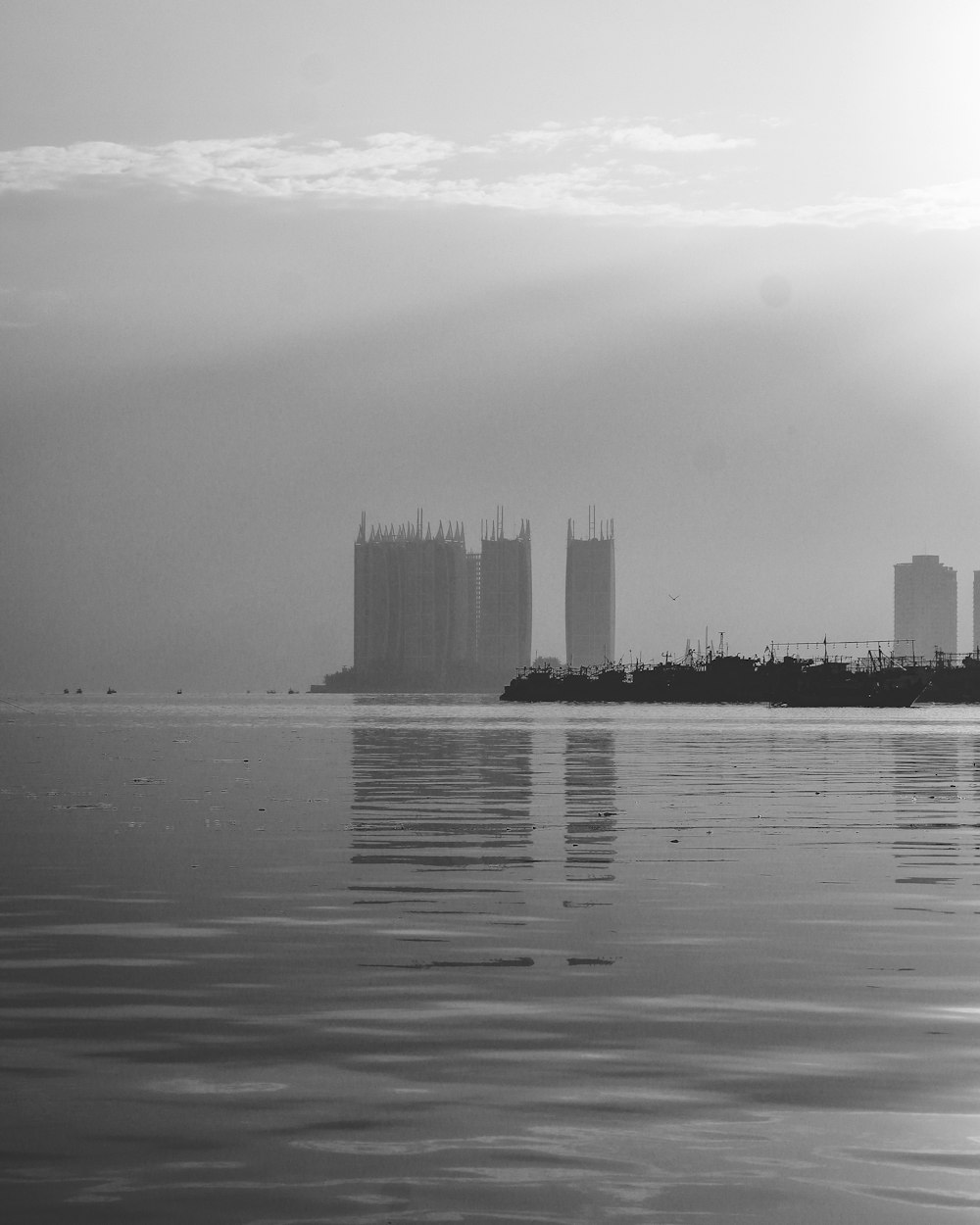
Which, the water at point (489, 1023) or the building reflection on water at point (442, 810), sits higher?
the water at point (489, 1023)

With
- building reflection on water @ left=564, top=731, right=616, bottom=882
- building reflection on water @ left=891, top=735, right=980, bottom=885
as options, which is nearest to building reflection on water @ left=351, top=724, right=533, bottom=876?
building reflection on water @ left=564, top=731, right=616, bottom=882

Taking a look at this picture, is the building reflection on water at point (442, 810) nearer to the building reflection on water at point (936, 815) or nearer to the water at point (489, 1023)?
the water at point (489, 1023)

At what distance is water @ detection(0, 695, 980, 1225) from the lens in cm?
970

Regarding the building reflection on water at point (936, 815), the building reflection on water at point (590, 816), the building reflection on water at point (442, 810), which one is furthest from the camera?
the building reflection on water at point (442, 810)

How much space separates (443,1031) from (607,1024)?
1.43m

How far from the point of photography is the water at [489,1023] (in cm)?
Result: 970

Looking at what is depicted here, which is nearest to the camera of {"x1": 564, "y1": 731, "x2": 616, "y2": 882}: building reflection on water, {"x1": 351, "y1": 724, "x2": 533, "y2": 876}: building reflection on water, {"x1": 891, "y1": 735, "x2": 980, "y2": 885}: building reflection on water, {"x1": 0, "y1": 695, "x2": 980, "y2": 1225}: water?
{"x1": 0, "y1": 695, "x2": 980, "y2": 1225}: water

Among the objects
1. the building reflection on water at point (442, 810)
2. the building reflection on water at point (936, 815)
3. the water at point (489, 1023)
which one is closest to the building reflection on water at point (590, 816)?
the water at point (489, 1023)

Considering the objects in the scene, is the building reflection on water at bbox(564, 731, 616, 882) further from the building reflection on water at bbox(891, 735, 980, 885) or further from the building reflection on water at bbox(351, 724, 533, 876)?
the building reflection on water at bbox(891, 735, 980, 885)

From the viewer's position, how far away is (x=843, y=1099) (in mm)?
11680

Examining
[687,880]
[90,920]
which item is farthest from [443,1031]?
[687,880]

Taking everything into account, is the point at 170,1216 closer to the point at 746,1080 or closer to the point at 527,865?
the point at 746,1080

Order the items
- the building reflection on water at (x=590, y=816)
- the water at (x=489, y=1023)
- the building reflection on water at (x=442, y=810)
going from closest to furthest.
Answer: the water at (x=489, y=1023), the building reflection on water at (x=590, y=816), the building reflection on water at (x=442, y=810)

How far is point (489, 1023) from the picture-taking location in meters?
14.5
